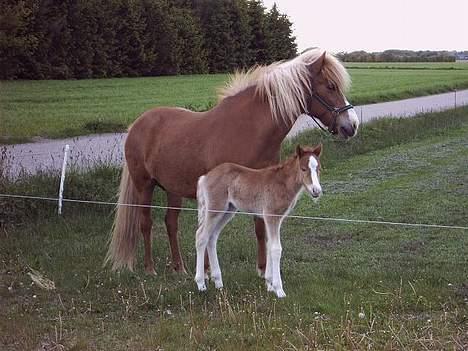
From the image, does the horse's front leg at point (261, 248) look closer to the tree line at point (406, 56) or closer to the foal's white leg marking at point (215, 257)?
the foal's white leg marking at point (215, 257)

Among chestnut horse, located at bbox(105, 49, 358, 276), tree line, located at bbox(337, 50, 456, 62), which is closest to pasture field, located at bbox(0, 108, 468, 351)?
chestnut horse, located at bbox(105, 49, 358, 276)

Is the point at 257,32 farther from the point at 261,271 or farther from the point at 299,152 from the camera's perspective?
the point at 299,152

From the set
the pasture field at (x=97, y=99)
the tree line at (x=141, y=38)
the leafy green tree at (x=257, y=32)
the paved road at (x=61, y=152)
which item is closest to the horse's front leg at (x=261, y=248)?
the paved road at (x=61, y=152)

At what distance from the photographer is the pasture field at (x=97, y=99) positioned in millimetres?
22034

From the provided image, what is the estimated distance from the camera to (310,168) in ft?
20.1

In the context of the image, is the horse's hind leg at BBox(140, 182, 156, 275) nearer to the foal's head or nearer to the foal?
the foal

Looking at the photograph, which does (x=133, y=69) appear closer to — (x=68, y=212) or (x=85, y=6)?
(x=85, y=6)

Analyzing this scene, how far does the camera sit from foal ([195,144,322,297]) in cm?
646

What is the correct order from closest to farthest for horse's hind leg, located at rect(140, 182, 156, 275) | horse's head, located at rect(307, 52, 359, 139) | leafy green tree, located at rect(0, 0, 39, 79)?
horse's head, located at rect(307, 52, 359, 139), horse's hind leg, located at rect(140, 182, 156, 275), leafy green tree, located at rect(0, 0, 39, 79)

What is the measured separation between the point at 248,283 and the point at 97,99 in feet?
91.8

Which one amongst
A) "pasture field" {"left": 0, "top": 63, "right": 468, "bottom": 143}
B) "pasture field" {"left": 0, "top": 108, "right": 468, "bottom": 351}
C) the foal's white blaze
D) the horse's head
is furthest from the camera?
"pasture field" {"left": 0, "top": 63, "right": 468, "bottom": 143}

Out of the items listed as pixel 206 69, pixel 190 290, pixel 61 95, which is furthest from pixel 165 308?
pixel 206 69

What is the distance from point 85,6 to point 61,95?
12.9 m

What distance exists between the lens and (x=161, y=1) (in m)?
52.8
